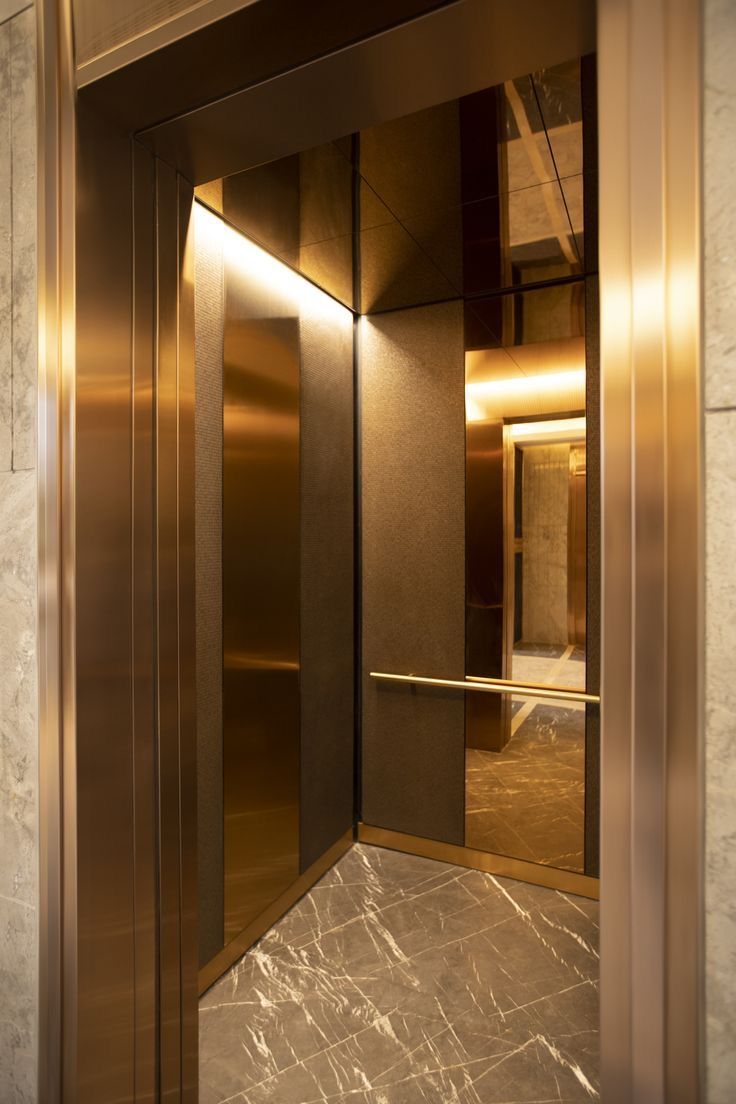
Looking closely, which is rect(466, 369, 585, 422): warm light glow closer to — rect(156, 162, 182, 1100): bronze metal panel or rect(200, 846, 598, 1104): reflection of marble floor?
rect(156, 162, 182, 1100): bronze metal panel

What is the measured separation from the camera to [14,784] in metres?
1.18

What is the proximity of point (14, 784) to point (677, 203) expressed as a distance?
4.56 feet

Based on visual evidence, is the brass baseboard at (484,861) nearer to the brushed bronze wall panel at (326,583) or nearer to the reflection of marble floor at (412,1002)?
the reflection of marble floor at (412,1002)

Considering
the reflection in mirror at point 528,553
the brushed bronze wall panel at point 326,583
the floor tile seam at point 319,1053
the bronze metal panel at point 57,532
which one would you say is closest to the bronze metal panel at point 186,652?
the bronze metal panel at point 57,532

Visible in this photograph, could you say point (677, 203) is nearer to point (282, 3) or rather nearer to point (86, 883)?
point (282, 3)

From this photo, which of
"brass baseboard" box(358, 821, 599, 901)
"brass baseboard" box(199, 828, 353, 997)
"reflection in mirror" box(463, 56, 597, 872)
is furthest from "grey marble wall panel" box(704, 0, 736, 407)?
"brass baseboard" box(358, 821, 599, 901)

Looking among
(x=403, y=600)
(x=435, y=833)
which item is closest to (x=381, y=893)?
(x=435, y=833)

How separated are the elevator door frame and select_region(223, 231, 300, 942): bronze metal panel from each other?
37.1 inches

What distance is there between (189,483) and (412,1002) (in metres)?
1.92

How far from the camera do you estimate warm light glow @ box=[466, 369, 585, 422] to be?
2770 millimetres

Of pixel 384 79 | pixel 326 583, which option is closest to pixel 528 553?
pixel 326 583

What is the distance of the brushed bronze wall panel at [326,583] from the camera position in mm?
2744

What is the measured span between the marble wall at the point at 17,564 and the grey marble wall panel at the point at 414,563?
82.4 inches

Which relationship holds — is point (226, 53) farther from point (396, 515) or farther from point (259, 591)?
point (396, 515)
